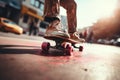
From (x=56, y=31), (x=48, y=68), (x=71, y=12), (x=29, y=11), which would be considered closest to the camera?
(x=48, y=68)

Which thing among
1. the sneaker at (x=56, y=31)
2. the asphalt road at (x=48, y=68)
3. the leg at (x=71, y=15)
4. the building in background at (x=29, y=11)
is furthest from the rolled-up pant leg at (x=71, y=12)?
the building in background at (x=29, y=11)

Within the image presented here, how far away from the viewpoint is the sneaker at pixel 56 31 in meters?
2.56

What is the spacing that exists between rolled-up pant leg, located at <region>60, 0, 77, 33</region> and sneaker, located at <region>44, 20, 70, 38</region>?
0.70m

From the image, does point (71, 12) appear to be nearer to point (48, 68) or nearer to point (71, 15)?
point (71, 15)

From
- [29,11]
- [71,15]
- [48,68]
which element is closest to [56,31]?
[71,15]

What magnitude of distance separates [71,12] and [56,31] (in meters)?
0.85

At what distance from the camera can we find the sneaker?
2559mm

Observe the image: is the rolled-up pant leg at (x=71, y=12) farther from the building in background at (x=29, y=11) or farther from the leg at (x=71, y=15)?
the building in background at (x=29, y=11)

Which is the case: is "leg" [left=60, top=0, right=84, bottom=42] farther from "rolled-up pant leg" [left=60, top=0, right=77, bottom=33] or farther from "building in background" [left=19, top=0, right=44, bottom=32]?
"building in background" [left=19, top=0, right=44, bottom=32]

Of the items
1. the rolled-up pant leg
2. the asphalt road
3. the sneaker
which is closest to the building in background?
the rolled-up pant leg

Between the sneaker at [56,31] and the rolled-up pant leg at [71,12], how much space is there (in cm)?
70

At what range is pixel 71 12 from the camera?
3.29m

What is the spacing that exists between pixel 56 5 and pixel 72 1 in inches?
25.1

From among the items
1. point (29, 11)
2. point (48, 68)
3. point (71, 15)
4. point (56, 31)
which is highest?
point (29, 11)
